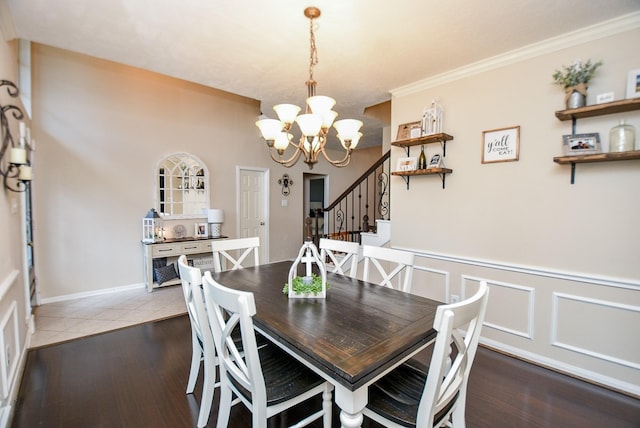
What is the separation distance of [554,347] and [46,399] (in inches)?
149

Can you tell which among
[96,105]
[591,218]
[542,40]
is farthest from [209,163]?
[591,218]

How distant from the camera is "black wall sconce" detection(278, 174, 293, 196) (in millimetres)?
5945

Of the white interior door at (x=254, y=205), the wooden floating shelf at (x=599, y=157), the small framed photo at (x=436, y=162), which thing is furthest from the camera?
the white interior door at (x=254, y=205)

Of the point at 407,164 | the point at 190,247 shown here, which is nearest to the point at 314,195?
the point at 190,247

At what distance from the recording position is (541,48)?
237cm

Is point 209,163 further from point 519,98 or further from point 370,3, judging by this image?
point 519,98

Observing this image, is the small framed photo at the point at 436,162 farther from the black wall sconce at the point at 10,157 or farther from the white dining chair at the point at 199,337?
the black wall sconce at the point at 10,157

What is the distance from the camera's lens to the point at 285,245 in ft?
20.2

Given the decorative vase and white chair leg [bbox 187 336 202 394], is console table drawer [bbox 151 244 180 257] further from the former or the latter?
the decorative vase

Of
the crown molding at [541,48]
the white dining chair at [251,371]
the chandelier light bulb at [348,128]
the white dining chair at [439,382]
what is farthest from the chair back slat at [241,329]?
the crown molding at [541,48]

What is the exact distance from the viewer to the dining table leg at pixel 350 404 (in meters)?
1.11

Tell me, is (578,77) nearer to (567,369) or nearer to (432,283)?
(432,283)

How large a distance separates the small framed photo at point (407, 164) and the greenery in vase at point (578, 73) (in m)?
1.35

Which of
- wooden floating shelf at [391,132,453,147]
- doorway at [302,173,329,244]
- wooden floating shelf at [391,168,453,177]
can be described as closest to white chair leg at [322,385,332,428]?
wooden floating shelf at [391,168,453,177]
